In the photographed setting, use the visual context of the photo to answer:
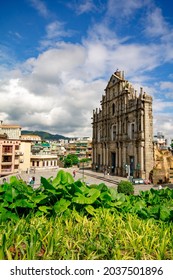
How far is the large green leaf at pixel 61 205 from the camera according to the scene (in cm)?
273

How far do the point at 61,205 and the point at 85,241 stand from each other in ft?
2.29

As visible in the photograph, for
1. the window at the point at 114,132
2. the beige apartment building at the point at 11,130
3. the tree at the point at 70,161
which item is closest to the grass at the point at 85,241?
the window at the point at 114,132

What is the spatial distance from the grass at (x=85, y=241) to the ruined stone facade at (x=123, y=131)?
102ft

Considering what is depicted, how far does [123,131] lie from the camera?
38969mm

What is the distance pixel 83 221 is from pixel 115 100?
40.6m

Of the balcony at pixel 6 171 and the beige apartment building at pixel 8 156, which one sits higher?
the beige apartment building at pixel 8 156

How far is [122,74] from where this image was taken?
4122 centimetres

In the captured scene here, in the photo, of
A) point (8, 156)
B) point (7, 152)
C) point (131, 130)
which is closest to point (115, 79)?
point (131, 130)

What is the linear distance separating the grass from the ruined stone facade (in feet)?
102

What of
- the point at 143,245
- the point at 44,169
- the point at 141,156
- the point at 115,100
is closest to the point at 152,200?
the point at 143,245

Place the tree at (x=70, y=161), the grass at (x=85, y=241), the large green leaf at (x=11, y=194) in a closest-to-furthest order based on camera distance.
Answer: the grass at (x=85, y=241) → the large green leaf at (x=11, y=194) → the tree at (x=70, y=161)

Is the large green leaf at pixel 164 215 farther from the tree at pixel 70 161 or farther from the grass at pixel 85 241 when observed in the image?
the tree at pixel 70 161

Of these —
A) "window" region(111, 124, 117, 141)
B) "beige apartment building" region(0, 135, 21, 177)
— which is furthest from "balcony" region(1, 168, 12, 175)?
"window" region(111, 124, 117, 141)
